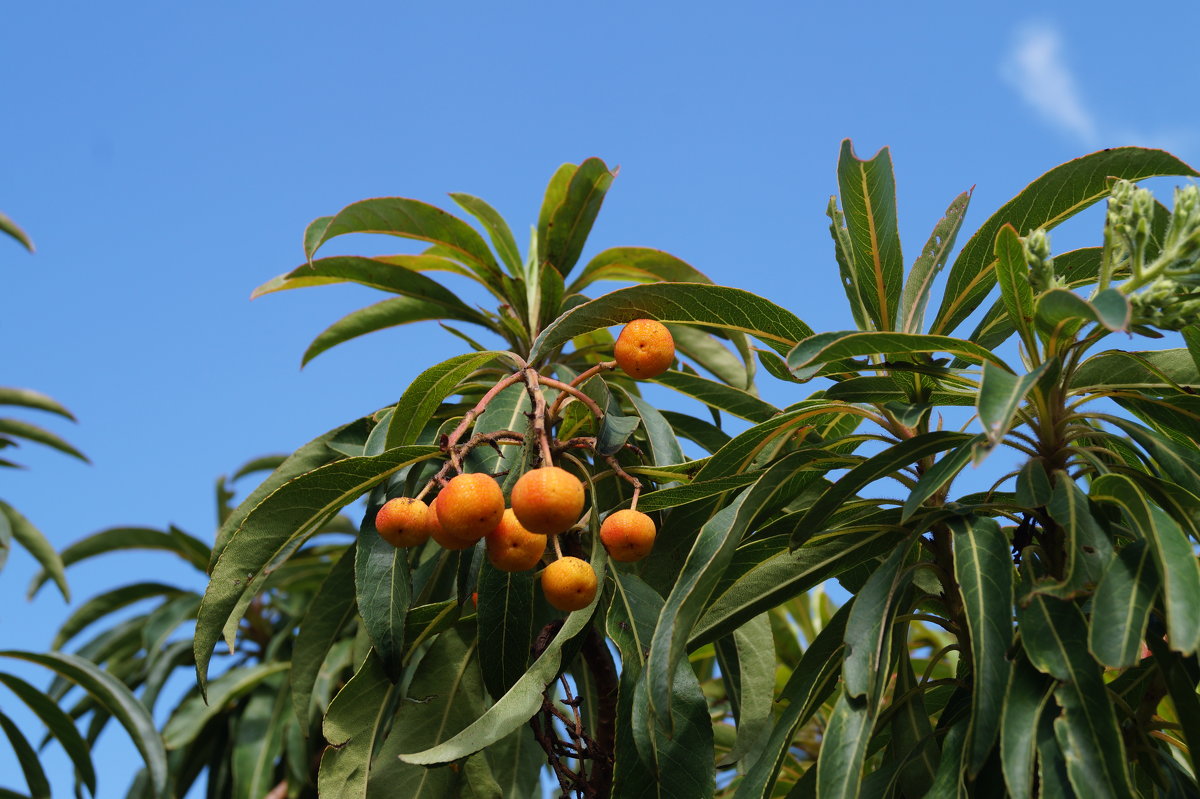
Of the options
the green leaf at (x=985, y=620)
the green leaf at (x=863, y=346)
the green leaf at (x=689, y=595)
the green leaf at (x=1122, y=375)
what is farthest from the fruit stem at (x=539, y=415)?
the green leaf at (x=1122, y=375)

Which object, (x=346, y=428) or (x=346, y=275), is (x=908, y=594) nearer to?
(x=346, y=428)

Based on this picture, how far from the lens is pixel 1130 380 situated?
1.58m

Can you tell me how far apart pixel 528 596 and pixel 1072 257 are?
1.00 m

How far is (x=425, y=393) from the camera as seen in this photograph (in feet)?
5.50

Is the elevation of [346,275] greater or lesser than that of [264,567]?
greater

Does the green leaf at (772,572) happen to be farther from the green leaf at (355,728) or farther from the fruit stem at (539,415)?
the green leaf at (355,728)

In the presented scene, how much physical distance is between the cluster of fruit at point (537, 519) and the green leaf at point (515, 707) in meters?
0.07

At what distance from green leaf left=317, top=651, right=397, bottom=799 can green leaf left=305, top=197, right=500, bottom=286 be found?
2.65ft

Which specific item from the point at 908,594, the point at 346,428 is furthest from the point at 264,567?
the point at 908,594

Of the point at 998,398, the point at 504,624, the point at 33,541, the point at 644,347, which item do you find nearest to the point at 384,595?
the point at 504,624

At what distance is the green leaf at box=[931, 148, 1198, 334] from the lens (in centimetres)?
154

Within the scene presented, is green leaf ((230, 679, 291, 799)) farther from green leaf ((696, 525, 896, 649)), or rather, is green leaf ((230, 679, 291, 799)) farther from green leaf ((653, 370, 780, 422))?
green leaf ((696, 525, 896, 649))

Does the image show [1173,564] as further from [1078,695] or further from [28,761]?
[28,761]

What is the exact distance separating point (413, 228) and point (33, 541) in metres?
2.05
